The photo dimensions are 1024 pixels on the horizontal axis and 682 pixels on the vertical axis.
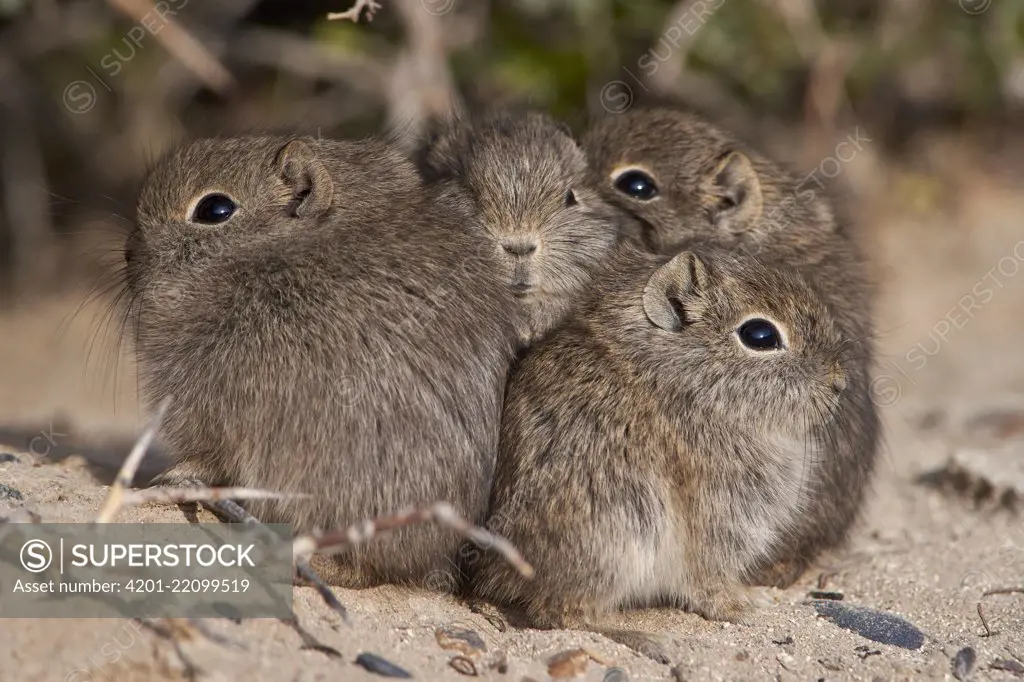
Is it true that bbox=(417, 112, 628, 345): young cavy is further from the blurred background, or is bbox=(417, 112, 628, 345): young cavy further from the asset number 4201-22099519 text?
the blurred background

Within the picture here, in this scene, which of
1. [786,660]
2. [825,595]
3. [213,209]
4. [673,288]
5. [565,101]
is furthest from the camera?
[565,101]

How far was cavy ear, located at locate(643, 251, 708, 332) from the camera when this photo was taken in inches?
210

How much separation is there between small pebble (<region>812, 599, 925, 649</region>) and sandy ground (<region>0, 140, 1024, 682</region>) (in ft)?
0.20

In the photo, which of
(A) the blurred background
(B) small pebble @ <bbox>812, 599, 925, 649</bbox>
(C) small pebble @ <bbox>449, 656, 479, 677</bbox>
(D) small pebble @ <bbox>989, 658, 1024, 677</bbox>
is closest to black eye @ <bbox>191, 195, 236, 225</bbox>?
(C) small pebble @ <bbox>449, 656, 479, 677</bbox>

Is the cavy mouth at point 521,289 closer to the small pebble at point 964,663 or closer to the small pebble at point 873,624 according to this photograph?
the small pebble at point 873,624

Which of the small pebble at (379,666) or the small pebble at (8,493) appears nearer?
the small pebble at (379,666)

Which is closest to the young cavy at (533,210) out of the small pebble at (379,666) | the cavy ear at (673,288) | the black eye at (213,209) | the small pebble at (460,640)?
the cavy ear at (673,288)

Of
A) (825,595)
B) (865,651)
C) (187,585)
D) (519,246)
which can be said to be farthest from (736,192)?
(187,585)

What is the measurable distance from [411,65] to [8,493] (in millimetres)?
5034

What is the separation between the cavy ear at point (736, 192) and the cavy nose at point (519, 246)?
1.45 meters

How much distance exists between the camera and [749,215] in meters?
6.56

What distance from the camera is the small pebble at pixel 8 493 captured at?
16.3 feet

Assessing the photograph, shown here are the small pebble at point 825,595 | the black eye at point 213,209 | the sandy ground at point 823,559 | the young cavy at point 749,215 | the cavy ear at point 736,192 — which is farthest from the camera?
the cavy ear at point 736,192

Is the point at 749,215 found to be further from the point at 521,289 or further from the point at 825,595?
the point at 825,595
